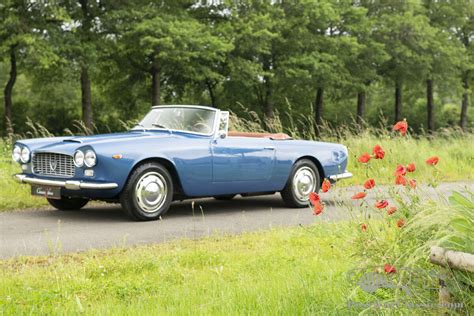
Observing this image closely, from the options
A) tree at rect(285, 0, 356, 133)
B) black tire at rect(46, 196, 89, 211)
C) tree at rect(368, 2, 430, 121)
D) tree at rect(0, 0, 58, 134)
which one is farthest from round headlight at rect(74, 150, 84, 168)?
tree at rect(368, 2, 430, 121)

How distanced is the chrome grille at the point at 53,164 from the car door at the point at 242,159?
67.3 inches

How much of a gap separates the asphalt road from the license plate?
0.29 m

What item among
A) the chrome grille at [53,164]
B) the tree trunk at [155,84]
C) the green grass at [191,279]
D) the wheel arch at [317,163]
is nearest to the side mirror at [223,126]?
the wheel arch at [317,163]

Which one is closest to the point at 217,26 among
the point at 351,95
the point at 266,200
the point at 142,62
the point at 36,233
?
the point at 142,62

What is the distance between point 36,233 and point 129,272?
2.11 meters

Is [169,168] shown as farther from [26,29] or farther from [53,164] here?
[26,29]

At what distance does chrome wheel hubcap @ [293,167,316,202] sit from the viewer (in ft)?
28.1

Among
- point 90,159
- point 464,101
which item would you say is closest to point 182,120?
point 90,159

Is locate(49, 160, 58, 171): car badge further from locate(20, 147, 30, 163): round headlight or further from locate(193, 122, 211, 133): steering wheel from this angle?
locate(193, 122, 211, 133): steering wheel

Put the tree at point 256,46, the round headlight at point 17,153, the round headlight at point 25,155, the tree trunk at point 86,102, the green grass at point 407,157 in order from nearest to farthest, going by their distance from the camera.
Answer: the round headlight at point 25,155 < the round headlight at point 17,153 < the green grass at point 407,157 < the tree trunk at point 86,102 < the tree at point 256,46

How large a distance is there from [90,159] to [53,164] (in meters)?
0.59

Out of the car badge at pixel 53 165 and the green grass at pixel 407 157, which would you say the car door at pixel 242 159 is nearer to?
the car badge at pixel 53 165

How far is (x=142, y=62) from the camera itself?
3050 cm

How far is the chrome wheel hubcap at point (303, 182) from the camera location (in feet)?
28.1
